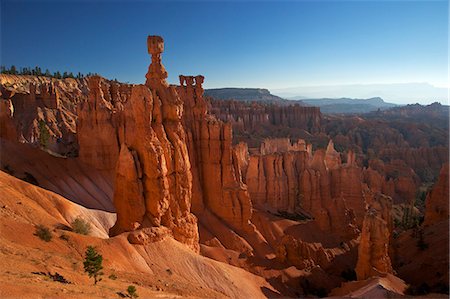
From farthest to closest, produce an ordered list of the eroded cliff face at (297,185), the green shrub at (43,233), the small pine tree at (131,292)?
1. the eroded cliff face at (297,185)
2. the green shrub at (43,233)
3. the small pine tree at (131,292)

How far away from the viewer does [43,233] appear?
1585 cm

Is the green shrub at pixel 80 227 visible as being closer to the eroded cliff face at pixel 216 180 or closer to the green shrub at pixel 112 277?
the green shrub at pixel 112 277

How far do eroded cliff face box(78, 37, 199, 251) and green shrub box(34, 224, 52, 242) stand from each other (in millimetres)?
3889

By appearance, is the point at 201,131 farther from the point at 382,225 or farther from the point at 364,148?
the point at 364,148

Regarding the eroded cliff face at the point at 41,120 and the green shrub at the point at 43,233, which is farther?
the eroded cliff face at the point at 41,120

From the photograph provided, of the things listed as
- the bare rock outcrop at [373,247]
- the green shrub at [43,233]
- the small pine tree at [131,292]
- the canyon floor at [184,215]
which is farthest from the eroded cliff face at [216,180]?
the small pine tree at [131,292]

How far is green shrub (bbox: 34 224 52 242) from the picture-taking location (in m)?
15.7

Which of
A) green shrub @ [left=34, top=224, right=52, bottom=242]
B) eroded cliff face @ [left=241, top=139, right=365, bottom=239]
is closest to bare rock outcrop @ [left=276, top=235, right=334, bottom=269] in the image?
eroded cliff face @ [left=241, top=139, right=365, bottom=239]

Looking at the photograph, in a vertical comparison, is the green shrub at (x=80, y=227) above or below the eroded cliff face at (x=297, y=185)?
above

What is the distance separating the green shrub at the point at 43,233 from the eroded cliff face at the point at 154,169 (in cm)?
389

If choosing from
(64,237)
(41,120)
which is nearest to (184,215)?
(64,237)

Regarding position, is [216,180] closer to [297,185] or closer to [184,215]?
[184,215]

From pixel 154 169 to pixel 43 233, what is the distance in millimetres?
6706

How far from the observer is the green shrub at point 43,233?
51.5 feet
